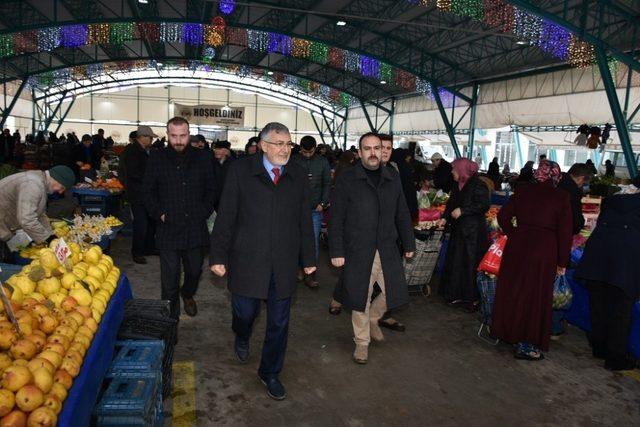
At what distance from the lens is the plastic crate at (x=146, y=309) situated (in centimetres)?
345

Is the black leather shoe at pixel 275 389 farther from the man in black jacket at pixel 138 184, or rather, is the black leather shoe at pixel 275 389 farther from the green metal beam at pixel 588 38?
the green metal beam at pixel 588 38

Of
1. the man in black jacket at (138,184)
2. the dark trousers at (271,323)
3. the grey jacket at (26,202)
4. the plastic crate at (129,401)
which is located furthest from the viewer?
the man in black jacket at (138,184)

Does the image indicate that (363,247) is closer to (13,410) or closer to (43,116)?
(13,410)

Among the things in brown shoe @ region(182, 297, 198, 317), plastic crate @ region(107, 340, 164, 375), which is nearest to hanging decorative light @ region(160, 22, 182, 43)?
brown shoe @ region(182, 297, 198, 317)

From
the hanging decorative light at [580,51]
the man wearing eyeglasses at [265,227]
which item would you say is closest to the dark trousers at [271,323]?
the man wearing eyeglasses at [265,227]

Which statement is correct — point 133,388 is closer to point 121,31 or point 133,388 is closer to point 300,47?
point 121,31

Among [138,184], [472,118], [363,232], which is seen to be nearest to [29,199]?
[363,232]

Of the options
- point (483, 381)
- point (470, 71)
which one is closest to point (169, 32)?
point (470, 71)

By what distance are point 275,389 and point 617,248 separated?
296 cm

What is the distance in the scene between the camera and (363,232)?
4.14 m

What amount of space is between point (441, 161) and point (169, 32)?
46.7 feet

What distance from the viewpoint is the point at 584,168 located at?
572 centimetres

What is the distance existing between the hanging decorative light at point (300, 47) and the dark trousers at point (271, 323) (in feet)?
62.8

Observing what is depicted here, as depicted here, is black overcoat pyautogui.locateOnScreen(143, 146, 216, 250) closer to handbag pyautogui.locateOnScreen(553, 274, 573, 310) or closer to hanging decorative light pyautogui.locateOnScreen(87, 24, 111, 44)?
handbag pyautogui.locateOnScreen(553, 274, 573, 310)
